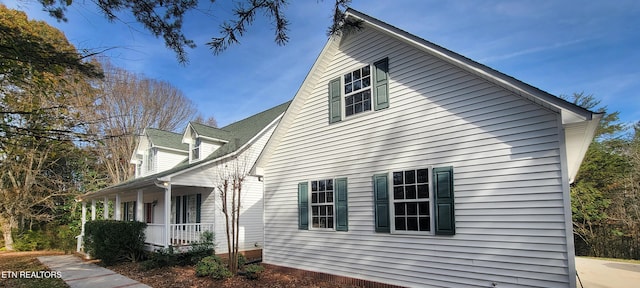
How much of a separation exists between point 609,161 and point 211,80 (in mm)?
20307

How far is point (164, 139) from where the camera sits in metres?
18.6

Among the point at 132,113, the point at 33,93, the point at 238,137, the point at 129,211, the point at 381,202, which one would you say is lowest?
the point at 129,211

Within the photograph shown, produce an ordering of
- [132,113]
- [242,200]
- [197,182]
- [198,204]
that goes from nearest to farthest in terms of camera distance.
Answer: [197,182], [242,200], [198,204], [132,113]

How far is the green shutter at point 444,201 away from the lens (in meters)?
6.68

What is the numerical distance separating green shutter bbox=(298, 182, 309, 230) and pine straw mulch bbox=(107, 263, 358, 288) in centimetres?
137

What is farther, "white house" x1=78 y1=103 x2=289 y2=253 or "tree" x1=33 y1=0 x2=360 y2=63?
"white house" x1=78 y1=103 x2=289 y2=253

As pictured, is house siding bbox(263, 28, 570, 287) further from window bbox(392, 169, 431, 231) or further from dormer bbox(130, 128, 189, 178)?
dormer bbox(130, 128, 189, 178)

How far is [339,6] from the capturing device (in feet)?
16.1

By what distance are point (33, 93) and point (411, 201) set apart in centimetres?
703

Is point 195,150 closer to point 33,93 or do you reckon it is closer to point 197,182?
point 197,182

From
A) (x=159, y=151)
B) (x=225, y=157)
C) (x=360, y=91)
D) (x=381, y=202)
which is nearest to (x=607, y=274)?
(x=381, y=202)

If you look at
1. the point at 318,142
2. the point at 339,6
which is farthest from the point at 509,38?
the point at 339,6

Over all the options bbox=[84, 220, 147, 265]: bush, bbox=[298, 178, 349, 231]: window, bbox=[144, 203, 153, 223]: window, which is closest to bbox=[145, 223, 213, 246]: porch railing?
bbox=[84, 220, 147, 265]: bush

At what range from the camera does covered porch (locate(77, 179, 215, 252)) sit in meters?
12.6
